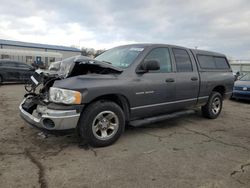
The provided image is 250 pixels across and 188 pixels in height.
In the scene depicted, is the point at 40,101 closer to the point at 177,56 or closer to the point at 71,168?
the point at 71,168

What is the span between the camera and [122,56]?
4.74 meters

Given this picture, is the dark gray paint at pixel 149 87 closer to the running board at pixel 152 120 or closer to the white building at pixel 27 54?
the running board at pixel 152 120

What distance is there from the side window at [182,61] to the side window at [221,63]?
152 centimetres

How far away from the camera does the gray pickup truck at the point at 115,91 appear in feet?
11.5

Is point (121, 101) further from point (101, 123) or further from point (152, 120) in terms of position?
point (152, 120)

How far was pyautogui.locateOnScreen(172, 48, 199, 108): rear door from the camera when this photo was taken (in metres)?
5.06

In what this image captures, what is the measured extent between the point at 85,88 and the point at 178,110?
2.70 meters

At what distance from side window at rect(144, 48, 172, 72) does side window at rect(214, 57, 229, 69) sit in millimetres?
2324

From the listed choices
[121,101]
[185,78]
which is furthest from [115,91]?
[185,78]

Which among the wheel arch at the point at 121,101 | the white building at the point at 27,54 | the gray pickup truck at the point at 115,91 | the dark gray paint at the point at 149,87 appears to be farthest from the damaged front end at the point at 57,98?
the white building at the point at 27,54

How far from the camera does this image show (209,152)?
12.7ft

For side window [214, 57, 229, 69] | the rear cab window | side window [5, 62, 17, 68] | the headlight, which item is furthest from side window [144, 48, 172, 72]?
side window [5, 62, 17, 68]

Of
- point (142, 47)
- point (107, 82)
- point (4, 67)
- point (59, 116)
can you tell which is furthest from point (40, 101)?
point (4, 67)

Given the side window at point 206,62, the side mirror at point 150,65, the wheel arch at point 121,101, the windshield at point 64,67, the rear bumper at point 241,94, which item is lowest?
the rear bumper at point 241,94
